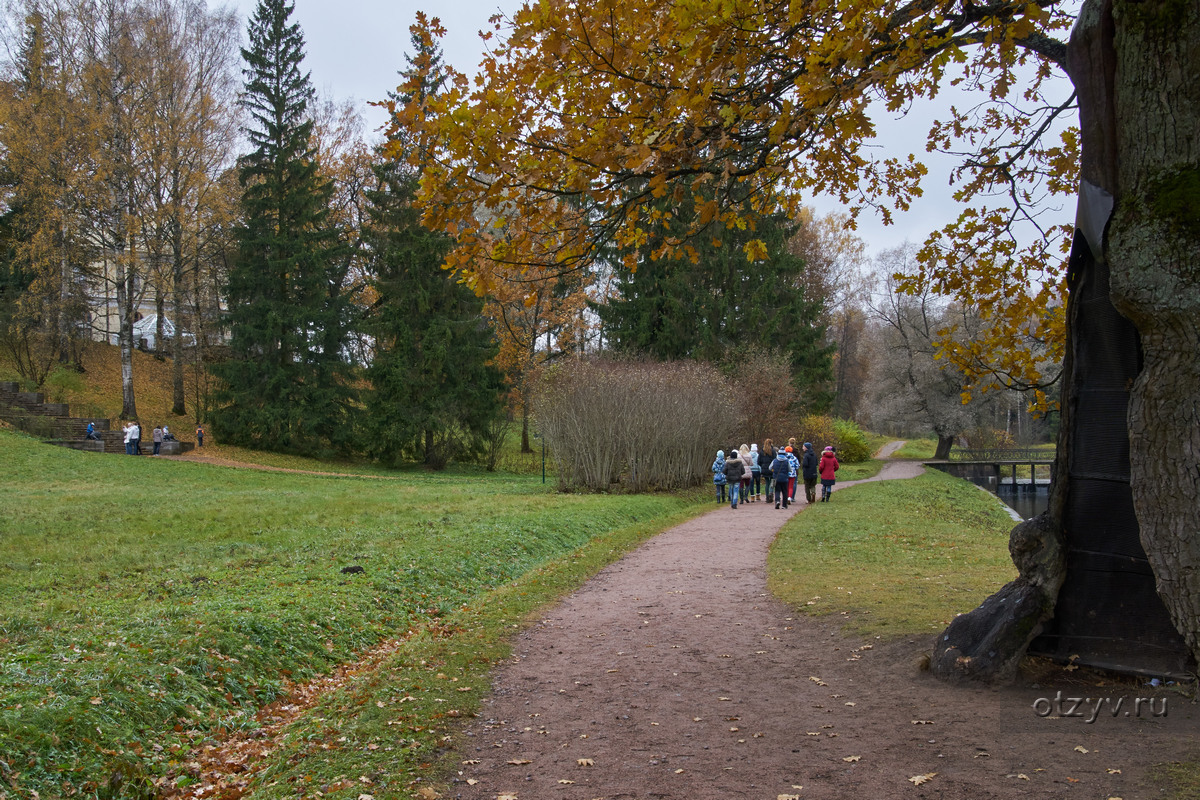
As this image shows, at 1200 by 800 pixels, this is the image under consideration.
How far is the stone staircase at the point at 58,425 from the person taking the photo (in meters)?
30.2

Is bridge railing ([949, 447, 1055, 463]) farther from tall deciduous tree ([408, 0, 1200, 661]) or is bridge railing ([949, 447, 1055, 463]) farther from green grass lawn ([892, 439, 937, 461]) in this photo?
tall deciduous tree ([408, 0, 1200, 661])

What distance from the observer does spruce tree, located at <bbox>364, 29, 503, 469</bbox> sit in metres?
36.3

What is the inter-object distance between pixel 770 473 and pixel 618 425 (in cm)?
442

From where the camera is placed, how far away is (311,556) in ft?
35.5

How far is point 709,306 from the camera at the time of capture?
3900 cm

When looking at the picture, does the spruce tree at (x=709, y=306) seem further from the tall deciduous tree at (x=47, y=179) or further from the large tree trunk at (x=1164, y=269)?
the large tree trunk at (x=1164, y=269)

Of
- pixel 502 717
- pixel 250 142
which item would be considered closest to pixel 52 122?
pixel 250 142

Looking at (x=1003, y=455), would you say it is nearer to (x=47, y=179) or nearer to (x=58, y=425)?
(x=58, y=425)

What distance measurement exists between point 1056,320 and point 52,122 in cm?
3767

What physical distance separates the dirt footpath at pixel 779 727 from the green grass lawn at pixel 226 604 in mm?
575

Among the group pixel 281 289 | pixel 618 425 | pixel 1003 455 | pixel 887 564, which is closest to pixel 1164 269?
pixel 887 564

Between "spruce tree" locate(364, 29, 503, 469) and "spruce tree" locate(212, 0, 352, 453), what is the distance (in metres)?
2.31

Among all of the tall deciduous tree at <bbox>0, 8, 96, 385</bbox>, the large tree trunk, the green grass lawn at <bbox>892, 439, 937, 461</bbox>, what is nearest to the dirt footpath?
the large tree trunk

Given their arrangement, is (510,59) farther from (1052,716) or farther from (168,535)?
(168,535)
